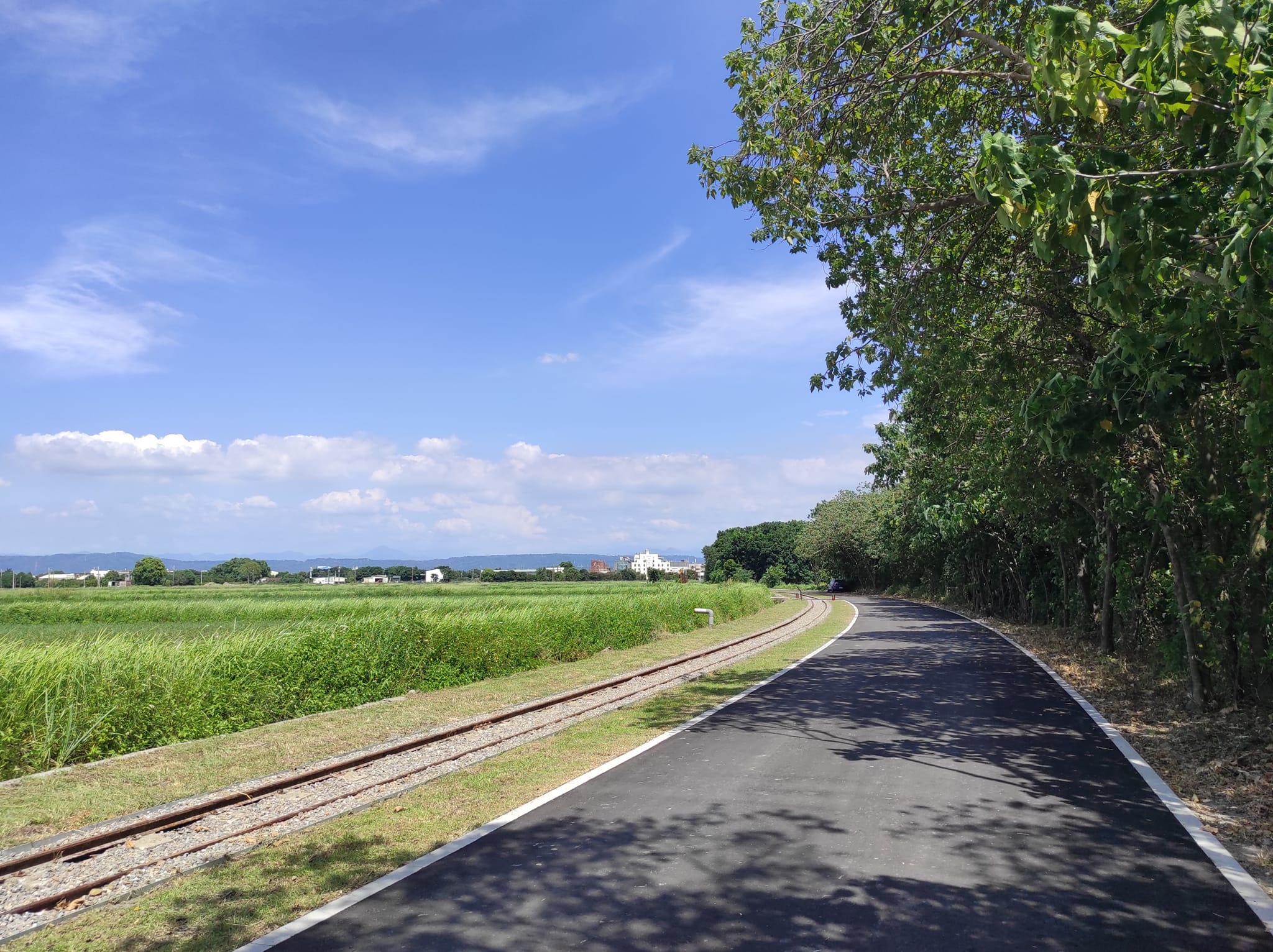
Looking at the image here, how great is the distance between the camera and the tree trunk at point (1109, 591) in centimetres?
1898

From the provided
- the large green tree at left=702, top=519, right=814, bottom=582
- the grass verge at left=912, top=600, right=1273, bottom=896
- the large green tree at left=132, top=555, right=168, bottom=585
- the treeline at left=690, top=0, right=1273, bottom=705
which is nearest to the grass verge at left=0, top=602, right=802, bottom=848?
the treeline at left=690, top=0, right=1273, bottom=705

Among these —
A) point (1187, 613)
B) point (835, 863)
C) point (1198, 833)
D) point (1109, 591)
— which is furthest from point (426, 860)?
point (1109, 591)

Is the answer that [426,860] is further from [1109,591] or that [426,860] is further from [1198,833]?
[1109,591]

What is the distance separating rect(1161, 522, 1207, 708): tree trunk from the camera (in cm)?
1176

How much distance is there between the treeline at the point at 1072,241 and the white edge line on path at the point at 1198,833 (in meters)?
2.03

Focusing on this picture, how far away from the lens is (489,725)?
1230 cm

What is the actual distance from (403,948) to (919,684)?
40.1 feet

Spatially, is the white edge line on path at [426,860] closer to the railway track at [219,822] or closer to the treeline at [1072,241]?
the railway track at [219,822]

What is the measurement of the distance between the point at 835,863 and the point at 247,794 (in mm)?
5633

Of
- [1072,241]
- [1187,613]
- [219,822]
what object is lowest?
[219,822]

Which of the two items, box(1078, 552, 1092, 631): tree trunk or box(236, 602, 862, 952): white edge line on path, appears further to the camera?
box(1078, 552, 1092, 631): tree trunk

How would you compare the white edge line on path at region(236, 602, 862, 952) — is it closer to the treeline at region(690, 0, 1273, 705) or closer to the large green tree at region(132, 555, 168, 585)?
the treeline at region(690, 0, 1273, 705)

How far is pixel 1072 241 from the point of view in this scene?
5352mm

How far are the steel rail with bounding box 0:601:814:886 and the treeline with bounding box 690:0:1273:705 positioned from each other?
6.99 m
